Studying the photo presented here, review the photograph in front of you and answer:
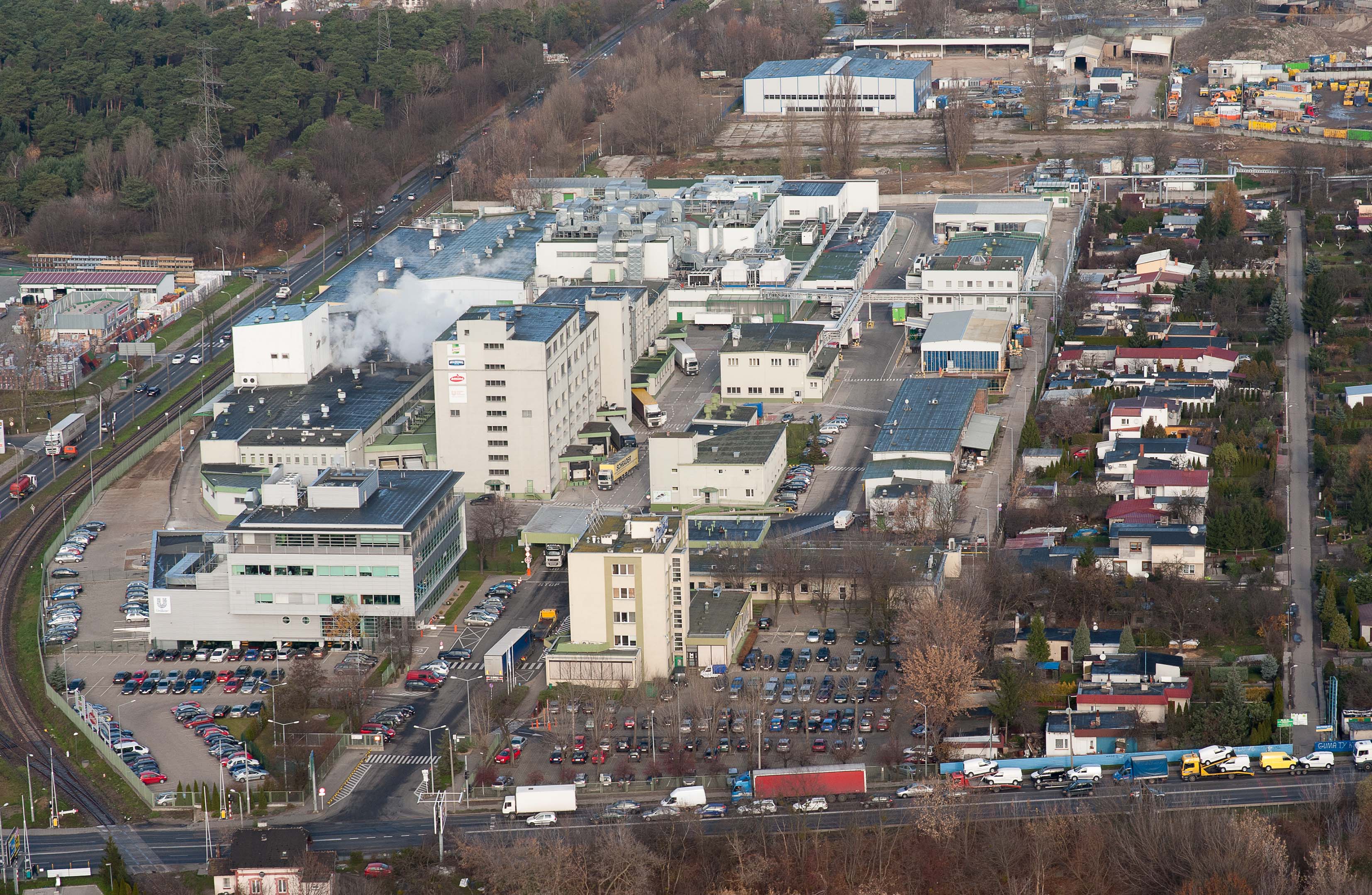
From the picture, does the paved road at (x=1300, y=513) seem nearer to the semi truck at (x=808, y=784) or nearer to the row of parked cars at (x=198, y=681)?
the semi truck at (x=808, y=784)

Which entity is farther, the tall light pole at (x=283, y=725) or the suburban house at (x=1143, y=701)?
the tall light pole at (x=283, y=725)

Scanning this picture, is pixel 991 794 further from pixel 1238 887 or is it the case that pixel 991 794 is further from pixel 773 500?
pixel 773 500

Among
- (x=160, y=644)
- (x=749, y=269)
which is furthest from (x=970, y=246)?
(x=160, y=644)

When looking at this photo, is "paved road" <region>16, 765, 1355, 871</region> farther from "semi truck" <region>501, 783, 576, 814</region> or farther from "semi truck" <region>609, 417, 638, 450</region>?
"semi truck" <region>609, 417, 638, 450</region>

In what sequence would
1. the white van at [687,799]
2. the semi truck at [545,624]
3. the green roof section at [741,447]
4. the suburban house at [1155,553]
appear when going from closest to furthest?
the white van at [687,799] < the semi truck at [545,624] < the suburban house at [1155,553] < the green roof section at [741,447]

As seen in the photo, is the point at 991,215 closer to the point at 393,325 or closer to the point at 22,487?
the point at 393,325

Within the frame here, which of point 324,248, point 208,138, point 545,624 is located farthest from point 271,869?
point 208,138

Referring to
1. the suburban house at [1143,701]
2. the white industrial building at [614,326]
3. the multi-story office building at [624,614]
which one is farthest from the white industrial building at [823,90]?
the suburban house at [1143,701]
